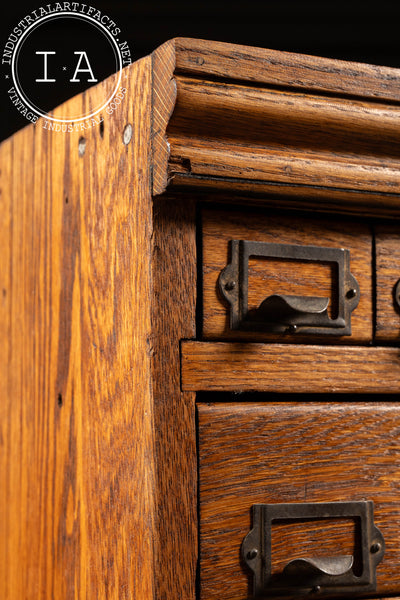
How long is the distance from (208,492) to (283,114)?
0.40m

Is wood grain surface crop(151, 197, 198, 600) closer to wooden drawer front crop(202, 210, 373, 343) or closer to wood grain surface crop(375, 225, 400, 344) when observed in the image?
wooden drawer front crop(202, 210, 373, 343)

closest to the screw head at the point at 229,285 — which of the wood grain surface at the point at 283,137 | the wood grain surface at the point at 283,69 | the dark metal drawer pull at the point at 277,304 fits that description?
the dark metal drawer pull at the point at 277,304

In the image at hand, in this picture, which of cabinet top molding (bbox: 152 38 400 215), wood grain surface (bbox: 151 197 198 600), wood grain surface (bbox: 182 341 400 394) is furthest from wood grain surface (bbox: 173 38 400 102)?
wood grain surface (bbox: 182 341 400 394)

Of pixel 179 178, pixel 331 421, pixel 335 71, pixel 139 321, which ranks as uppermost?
pixel 335 71

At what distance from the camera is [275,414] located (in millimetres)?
966

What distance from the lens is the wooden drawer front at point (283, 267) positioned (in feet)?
3.15

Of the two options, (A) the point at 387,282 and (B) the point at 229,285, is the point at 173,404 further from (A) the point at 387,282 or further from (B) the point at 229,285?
(A) the point at 387,282

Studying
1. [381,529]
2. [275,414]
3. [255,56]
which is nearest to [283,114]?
[255,56]

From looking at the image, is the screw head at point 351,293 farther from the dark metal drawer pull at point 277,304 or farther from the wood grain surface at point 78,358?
the wood grain surface at point 78,358

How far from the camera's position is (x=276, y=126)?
965 mm

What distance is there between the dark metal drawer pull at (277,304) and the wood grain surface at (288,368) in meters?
0.02

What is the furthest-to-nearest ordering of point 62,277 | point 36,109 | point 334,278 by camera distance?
1. point 36,109
2. point 62,277
3. point 334,278

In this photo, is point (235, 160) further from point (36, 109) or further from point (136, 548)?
point (36, 109)

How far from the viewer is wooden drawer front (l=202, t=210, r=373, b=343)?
96 centimetres
